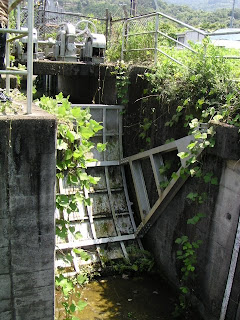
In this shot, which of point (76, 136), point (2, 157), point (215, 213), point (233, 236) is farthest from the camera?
point (215, 213)

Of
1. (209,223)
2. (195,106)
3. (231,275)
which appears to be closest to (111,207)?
(209,223)

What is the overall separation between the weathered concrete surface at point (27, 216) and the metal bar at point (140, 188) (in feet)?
13.8

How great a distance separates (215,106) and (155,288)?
11.3 feet

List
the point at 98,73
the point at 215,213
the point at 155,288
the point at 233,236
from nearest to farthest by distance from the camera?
the point at 233,236 < the point at 215,213 < the point at 155,288 < the point at 98,73

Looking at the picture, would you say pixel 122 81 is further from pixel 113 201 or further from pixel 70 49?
pixel 113 201

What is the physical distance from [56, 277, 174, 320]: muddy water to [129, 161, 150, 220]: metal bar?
136 centimetres

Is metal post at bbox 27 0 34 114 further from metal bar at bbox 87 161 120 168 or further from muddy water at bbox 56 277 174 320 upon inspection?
metal bar at bbox 87 161 120 168

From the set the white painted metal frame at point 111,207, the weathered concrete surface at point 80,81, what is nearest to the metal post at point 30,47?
the white painted metal frame at point 111,207

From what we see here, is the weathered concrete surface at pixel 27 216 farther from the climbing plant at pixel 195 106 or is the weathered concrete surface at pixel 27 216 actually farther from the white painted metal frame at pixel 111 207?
the white painted metal frame at pixel 111 207

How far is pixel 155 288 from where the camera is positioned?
21.9ft

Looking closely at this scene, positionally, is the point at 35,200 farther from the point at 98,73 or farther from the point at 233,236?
the point at 98,73

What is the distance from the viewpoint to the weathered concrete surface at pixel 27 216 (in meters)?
2.96

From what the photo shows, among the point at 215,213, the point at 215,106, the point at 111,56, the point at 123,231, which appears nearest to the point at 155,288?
the point at 123,231

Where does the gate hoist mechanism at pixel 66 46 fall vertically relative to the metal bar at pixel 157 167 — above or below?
above
